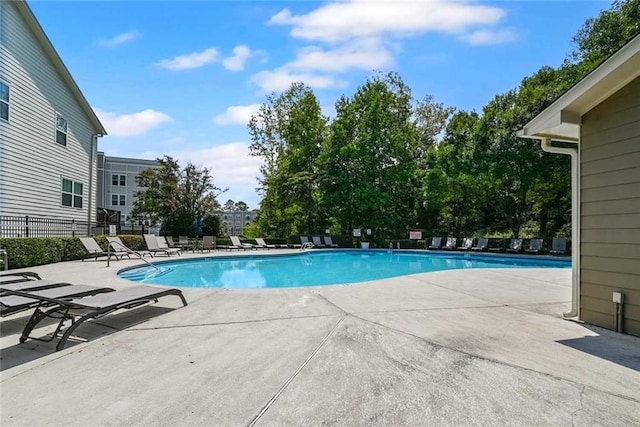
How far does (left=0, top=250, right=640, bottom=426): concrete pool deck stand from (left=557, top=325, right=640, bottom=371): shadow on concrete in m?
0.02

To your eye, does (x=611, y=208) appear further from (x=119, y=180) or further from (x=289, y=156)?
(x=119, y=180)

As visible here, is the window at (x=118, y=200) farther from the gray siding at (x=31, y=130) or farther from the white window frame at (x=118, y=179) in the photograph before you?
the gray siding at (x=31, y=130)

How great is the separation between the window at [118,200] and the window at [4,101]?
29.1 meters

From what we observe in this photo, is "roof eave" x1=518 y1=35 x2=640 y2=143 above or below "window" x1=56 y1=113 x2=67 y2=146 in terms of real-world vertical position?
below

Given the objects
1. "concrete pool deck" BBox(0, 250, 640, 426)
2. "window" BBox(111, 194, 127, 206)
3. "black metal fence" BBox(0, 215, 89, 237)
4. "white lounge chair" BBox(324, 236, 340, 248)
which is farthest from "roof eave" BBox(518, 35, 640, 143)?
"window" BBox(111, 194, 127, 206)

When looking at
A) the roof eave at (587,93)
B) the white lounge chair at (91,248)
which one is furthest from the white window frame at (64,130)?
the roof eave at (587,93)

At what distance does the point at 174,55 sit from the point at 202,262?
7775 mm

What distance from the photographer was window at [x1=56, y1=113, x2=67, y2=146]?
14102 millimetres

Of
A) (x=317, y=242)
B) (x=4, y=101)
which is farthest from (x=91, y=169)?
A: (x=317, y=242)

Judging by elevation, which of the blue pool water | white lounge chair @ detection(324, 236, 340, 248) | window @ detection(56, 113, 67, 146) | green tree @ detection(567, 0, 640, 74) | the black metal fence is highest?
green tree @ detection(567, 0, 640, 74)

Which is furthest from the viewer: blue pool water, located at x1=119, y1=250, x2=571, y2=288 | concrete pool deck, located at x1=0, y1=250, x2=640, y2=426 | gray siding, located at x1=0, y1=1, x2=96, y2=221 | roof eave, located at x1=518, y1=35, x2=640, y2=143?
gray siding, located at x1=0, y1=1, x2=96, y2=221

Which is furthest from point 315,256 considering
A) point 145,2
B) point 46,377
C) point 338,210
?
point 46,377

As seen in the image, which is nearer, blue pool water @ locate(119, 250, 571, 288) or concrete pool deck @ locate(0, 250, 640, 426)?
concrete pool deck @ locate(0, 250, 640, 426)

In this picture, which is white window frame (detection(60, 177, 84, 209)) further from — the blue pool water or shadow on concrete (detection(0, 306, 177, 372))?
shadow on concrete (detection(0, 306, 177, 372))
